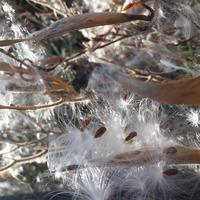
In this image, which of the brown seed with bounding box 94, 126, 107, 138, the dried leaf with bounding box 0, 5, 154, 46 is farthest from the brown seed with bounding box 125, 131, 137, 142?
the dried leaf with bounding box 0, 5, 154, 46

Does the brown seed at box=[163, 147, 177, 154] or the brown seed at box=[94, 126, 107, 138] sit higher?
the brown seed at box=[94, 126, 107, 138]

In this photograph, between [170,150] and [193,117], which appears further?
[193,117]

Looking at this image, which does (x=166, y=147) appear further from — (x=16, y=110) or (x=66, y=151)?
(x=16, y=110)

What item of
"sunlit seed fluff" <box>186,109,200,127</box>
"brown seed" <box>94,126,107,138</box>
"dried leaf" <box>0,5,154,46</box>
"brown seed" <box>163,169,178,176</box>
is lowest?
"brown seed" <box>163,169,178,176</box>

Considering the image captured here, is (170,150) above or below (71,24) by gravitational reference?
below

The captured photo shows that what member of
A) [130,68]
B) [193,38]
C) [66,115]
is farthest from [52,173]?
[193,38]

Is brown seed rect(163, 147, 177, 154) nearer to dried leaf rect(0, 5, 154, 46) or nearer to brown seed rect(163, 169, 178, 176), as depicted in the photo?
brown seed rect(163, 169, 178, 176)

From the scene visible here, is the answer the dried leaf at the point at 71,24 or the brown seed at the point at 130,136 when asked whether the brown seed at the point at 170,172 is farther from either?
the dried leaf at the point at 71,24

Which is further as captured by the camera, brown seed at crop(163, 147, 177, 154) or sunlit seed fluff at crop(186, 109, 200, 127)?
sunlit seed fluff at crop(186, 109, 200, 127)

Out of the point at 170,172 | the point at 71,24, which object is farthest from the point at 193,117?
the point at 71,24

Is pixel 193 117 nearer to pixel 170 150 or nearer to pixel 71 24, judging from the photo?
pixel 170 150

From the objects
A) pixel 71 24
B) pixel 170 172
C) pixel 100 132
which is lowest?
pixel 170 172
